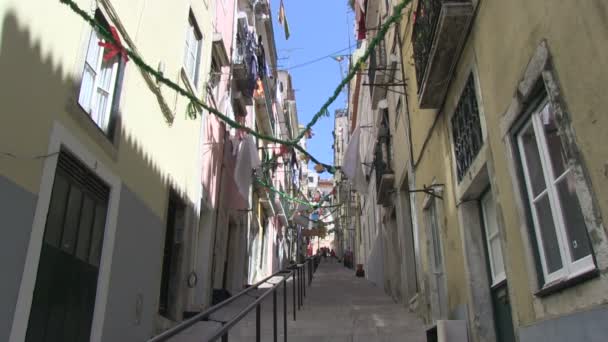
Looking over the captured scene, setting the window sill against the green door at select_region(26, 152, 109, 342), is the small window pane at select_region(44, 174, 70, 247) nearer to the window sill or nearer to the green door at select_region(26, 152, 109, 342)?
the green door at select_region(26, 152, 109, 342)

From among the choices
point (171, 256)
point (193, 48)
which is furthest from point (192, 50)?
point (171, 256)

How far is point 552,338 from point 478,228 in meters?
2.20

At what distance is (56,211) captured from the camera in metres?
4.47

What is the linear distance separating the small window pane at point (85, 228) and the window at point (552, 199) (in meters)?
4.29

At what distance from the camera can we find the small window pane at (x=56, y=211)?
171 inches

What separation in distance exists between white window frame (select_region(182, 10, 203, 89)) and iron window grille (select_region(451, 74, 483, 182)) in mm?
5255

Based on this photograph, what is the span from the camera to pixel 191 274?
28.0 ft

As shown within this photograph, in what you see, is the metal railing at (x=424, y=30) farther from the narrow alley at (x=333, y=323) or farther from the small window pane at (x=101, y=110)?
the small window pane at (x=101, y=110)

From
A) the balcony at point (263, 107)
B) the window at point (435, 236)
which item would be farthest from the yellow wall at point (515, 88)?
the balcony at point (263, 107)

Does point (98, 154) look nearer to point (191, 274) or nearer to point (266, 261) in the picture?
→ point (191, 274)

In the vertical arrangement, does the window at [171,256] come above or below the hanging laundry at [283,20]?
below

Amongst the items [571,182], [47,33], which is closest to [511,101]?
[571,182]

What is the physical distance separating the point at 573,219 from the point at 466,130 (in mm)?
→ 2237

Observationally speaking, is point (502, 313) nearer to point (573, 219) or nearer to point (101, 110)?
point (573, 219)
